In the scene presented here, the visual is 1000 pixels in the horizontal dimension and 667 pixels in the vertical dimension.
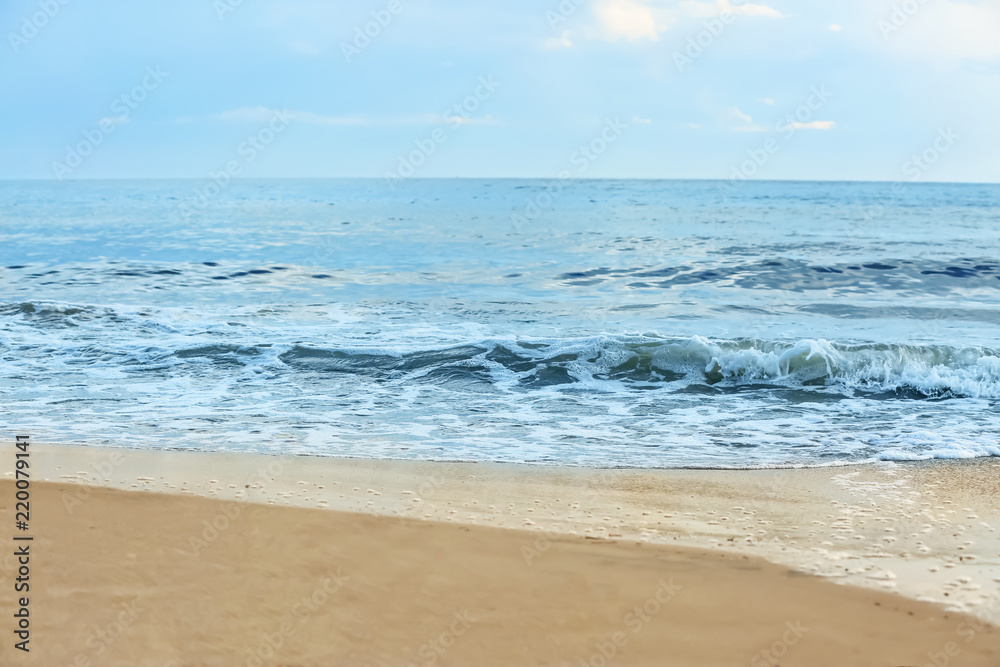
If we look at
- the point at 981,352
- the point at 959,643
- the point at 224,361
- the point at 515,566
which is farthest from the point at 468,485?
the point at 981,352

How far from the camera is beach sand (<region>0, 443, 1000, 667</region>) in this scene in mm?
3578

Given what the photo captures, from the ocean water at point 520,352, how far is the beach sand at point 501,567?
0.96m

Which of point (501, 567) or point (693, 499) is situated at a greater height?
point (501, 567)

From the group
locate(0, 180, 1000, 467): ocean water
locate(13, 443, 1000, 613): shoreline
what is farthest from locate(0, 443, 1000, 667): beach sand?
locate(0, 180, 1000, 467): ocean water

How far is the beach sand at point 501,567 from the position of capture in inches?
141

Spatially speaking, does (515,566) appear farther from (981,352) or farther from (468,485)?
(981,352)

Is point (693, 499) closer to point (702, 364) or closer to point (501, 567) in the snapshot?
point (501, 567)

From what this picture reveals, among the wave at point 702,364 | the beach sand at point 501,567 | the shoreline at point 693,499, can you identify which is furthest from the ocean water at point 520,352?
the beach sand at point 501,567

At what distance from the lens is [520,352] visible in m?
11.2

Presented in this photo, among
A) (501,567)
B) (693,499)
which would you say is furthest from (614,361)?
(501,567)

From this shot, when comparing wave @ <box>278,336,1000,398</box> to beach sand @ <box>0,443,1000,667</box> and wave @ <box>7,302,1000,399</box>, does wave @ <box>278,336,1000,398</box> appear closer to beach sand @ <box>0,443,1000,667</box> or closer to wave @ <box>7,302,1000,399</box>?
wave @ <box>7,302,1000,399</box>

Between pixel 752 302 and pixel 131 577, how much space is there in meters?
14.4

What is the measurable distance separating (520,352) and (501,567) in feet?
22.7

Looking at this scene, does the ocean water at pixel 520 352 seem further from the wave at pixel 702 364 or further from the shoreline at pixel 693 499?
the shoreline at pixel 693 499
